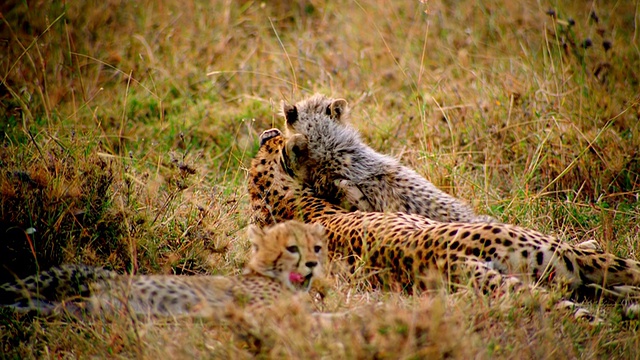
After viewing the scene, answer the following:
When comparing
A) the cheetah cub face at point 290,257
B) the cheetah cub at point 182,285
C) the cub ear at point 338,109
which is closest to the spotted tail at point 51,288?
the cheetah cub at point 182,285

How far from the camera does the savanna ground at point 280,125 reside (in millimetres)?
2742

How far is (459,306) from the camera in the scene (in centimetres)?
285

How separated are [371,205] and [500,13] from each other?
3.86m

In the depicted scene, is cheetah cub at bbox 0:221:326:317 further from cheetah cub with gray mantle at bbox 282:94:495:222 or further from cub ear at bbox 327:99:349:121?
cub ear at bbox 327:99:349:121

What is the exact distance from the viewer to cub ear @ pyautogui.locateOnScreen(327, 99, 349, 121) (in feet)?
15.9

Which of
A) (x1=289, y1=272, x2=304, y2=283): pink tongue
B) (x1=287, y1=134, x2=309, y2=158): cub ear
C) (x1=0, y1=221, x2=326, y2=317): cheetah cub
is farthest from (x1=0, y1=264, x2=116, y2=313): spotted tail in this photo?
(x1=287, y1=134, x2=309, y2=158): cub ear

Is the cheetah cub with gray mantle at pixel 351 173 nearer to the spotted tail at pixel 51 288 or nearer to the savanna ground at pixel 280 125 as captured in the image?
the savanna ground at pixel 280 125

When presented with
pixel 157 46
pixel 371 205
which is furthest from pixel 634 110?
pixel 157 46

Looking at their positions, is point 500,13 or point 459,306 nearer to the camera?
point 459,306

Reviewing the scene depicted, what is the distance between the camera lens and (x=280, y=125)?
5.86 meters

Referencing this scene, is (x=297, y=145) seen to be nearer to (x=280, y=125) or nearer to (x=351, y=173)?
(x=351, y=173)

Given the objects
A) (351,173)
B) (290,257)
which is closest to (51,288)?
(290,257)

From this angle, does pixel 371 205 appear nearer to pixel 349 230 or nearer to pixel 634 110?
pixel 349 230

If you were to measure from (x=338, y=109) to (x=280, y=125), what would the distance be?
110 cm
